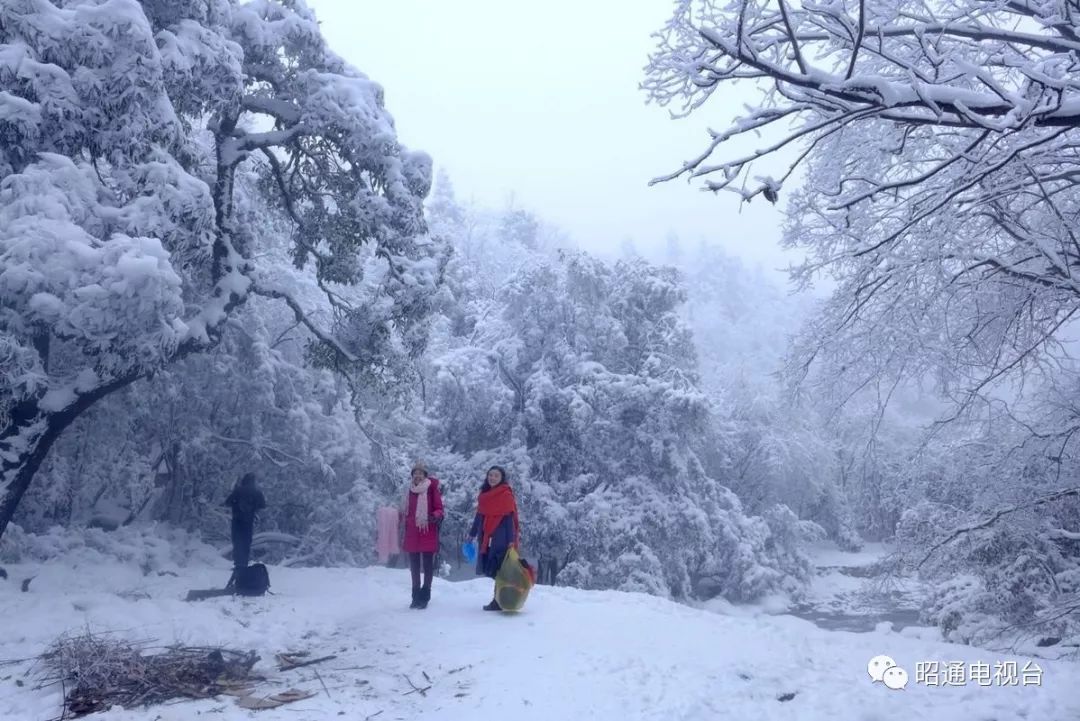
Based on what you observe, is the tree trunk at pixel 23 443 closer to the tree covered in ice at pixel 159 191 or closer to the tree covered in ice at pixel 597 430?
the tree covered in ice at pixel 159 191

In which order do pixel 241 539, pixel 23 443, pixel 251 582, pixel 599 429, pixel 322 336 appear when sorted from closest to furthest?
pixel 23 443 → pixel 251 582 → pixel 241 539 → pixel 322 336 → pixel 599 429

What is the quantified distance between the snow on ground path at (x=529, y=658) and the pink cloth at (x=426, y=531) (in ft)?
2.22

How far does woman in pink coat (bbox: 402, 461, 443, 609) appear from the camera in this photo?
830 centimetres

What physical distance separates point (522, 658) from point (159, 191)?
19.1 feet

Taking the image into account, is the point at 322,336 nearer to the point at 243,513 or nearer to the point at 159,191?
the point at 243,513

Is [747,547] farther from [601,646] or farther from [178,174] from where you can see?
[178,174]

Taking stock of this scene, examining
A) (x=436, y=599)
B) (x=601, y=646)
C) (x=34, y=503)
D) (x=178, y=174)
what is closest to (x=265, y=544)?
(x=34, y=503)

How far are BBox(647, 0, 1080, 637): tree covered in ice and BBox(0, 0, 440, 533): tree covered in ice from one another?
542 centimetres

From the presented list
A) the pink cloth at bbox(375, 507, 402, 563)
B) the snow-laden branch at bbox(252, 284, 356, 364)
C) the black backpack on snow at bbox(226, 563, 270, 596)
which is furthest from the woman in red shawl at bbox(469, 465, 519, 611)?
the snow-laden branch at bbox(252, 284, 356, 364)

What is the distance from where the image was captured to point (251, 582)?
29.7 feet

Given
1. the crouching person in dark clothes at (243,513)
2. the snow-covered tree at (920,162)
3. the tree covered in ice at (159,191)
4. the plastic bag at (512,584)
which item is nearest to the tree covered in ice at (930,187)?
the snow-covered tree at (920,162)

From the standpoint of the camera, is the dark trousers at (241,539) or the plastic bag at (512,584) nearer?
the plastic bag at (512,584)

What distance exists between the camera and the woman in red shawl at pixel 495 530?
8.17 metres

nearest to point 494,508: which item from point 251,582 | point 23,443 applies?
point 251,582
